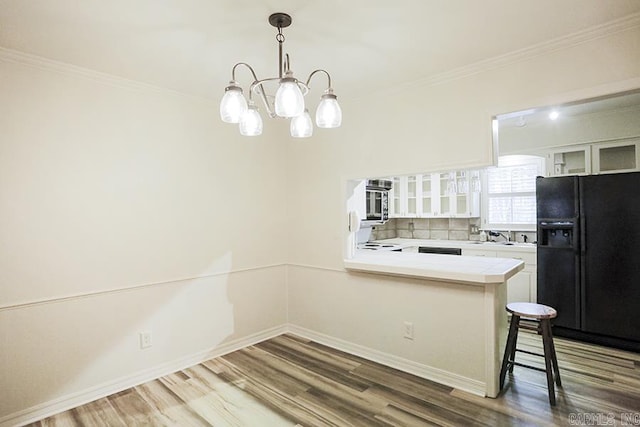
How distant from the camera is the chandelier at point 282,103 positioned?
1.64m

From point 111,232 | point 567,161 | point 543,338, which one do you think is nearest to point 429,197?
point 567,161

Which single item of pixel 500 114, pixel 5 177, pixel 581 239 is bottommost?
pixel 581 239

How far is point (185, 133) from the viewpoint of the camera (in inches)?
120

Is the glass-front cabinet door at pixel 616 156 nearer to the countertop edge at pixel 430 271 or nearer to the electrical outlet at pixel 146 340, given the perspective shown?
the countertop edge at pixel 430 271

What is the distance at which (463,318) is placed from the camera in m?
2.58

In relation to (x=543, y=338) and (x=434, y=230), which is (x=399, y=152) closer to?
(x=543, y=338)

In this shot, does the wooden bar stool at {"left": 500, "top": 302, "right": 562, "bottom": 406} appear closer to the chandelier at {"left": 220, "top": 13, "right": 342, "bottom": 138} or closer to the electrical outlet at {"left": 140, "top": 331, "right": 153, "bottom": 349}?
the chandelier at {"left": 220, "top": 13, "right": 342, "bottom": 138}

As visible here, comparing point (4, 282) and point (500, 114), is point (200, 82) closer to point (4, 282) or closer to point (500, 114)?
point (4, 282)

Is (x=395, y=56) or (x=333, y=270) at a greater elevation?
(x=395, y=56)

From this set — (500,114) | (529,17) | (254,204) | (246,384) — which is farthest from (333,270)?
(529,17)

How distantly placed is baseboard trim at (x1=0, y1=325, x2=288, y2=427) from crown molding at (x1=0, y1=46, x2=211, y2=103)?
2.27 metres

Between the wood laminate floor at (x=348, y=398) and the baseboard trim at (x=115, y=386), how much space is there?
62 millimetres

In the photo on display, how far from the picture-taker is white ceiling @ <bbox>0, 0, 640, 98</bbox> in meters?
1.79

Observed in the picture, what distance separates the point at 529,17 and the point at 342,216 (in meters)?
2.06
